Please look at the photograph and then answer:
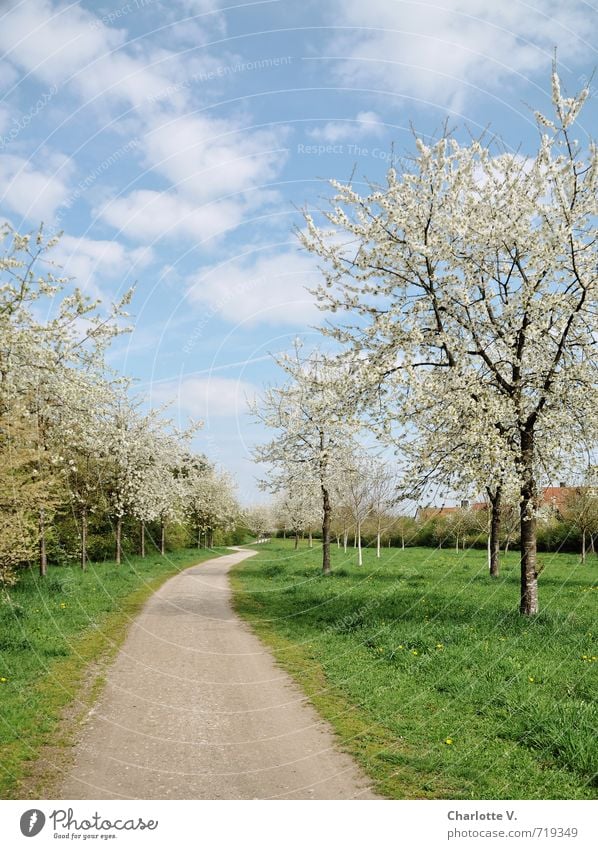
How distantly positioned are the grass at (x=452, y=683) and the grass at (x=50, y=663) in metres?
4.01

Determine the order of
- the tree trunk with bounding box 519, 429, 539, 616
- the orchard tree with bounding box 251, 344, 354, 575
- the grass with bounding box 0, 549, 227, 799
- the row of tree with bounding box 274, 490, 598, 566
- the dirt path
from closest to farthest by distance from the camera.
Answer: the dirt path < the grass with bounding box 0, 549, 227, 799 < the tree trunk with bounding box 519, 429, 539, 616 < the orchard tree with bounding box 251, 344, 354, 575 < the row of tree with bounding box 274, 490, 598, 566

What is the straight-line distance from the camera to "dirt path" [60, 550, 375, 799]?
23.0 ft

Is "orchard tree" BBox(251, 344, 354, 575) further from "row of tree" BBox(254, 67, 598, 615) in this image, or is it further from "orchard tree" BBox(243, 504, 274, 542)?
"orchard tree" BBox(243, 504, 274, 542)

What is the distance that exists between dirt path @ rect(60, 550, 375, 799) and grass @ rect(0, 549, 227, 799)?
376 millimetres

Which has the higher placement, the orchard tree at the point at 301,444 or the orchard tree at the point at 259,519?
the orchard tree at the point at 301,444

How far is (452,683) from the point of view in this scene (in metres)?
10.8

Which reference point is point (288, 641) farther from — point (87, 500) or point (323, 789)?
point (87, 500)

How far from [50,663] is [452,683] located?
8226 mm

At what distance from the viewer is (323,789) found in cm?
696

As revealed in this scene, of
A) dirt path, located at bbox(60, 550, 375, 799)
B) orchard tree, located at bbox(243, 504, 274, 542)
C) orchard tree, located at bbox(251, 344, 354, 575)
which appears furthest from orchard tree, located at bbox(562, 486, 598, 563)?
orchard tree, located at bbox(243, 504, 274, 542)

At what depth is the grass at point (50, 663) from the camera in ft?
25.3

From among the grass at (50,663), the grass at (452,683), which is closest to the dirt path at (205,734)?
the grass at (50,663)

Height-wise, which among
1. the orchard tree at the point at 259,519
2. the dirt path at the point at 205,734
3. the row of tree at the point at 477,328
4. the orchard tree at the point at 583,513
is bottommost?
the orchard tree at the point at 259,519

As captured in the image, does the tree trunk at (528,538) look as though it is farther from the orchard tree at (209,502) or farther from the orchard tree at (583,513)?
the orchard tree at (209,502)
